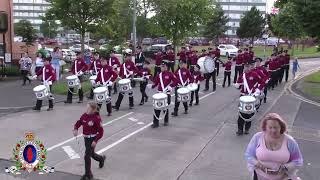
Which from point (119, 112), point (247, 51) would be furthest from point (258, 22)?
point (119, 112)

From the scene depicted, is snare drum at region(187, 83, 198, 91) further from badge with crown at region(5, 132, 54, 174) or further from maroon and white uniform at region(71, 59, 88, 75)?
badge with crown at region(5, 132, 54, 174)

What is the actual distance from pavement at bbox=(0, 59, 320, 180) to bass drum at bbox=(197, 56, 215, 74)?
3346mm

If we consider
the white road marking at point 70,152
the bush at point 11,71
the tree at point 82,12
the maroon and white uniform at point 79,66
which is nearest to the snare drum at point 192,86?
the maroon and white uniform at point 79,66

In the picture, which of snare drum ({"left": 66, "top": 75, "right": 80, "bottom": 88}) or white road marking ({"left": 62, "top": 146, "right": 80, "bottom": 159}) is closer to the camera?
white road marking ({"left": 62, "top": 146, "right": 80, "bottom": 159})

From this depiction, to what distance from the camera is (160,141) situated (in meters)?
12.6

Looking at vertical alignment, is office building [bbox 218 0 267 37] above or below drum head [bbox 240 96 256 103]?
above

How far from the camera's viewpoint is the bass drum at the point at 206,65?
22.7 m

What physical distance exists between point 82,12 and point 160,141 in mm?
16921

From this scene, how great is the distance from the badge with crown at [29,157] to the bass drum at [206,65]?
44.9 feet

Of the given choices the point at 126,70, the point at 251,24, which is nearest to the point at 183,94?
the point at 126,70

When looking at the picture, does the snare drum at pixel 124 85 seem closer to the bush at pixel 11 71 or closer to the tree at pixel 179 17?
the bush at pixel 11 71

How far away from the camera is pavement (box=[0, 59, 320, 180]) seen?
1001cm

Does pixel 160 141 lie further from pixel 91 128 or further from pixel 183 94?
pixel 91 128

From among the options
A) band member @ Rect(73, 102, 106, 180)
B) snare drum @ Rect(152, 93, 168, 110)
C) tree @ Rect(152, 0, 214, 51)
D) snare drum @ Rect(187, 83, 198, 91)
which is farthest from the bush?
band member @ Rect(73, 102, 106, 180)
